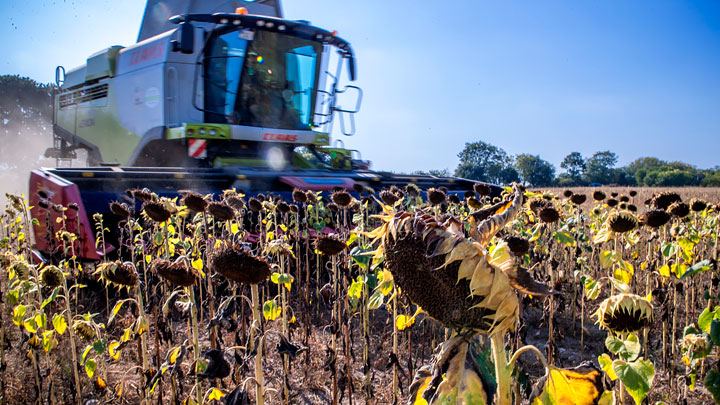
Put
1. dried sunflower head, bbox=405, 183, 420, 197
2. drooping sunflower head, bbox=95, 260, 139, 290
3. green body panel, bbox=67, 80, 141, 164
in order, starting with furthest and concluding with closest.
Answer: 1. green body panel, bbox=67, 80, 141, 164
2. dried sunflower head, bbox=405, 183, 420, 197
3. drooping sunflower head, bbox=95, 260, 139, 290

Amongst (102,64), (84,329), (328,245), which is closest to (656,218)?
(328,245)

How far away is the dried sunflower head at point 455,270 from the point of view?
0.61 metres

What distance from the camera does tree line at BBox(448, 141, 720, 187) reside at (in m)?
62.5

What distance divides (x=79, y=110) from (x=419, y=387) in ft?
40.3

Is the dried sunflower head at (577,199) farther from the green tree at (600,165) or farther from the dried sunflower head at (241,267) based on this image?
the green tree at (600,165)

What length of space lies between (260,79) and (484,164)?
230 ft

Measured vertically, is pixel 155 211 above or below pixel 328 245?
above

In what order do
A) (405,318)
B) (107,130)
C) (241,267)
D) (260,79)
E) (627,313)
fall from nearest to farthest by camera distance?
(627,313) → (241,267) → (405,318) → (260,79) → (107,130)

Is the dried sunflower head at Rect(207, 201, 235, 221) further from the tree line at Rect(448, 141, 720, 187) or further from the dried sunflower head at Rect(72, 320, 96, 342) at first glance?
the tree line at Rect(448, 141, 720, 187)

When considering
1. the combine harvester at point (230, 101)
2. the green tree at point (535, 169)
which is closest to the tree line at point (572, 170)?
the green tree at point (535, 169)

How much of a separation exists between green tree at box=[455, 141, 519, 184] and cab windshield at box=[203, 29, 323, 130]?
5895cm

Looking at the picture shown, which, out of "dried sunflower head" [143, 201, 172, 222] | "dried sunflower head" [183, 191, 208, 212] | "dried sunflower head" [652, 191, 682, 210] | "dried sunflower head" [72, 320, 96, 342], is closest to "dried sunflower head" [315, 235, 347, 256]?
"dried sunflower head" [183, 191, 208, 212]

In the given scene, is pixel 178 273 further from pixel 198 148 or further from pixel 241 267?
pixel 198 148

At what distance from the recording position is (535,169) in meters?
76.3
